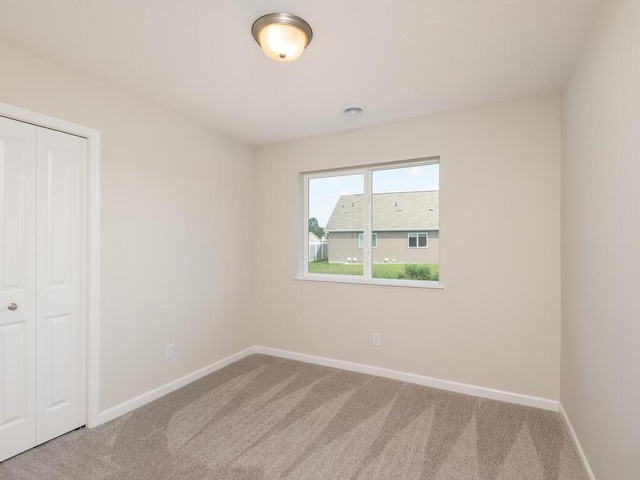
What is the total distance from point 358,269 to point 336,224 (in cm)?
56

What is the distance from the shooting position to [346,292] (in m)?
3.60

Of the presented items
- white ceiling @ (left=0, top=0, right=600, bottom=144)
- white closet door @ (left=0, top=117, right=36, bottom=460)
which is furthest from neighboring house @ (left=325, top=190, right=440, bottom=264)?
white closet door @ (left=0, top=117, right=36, bottom=460)

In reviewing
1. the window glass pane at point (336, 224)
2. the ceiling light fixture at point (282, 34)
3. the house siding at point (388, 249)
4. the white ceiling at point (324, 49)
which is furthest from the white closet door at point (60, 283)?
the house siding at point (388, 249)

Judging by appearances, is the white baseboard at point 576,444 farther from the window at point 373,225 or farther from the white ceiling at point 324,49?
the white ceiling at point 324,49

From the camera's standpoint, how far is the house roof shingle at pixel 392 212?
3309 millimetres

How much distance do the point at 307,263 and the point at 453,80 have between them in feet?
7.75

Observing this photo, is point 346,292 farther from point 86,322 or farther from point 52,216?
point 52,216

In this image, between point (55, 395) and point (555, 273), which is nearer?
point (55, 395)

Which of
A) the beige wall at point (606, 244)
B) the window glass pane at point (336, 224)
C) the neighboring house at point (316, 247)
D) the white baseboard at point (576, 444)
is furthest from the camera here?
the neighboring house at point (316, 247)

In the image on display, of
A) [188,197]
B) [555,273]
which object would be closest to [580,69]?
[555,273]

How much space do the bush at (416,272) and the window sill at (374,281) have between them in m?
0.05

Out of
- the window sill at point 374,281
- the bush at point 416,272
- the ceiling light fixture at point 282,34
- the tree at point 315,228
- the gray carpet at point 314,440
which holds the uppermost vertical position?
the ceiling light fixture at point 282,34

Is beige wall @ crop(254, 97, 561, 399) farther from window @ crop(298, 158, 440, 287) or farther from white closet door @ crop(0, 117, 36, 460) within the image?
white closet door @ crop(0, 117, 36, 460)

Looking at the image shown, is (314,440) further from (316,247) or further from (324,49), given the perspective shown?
(324,49)
